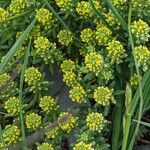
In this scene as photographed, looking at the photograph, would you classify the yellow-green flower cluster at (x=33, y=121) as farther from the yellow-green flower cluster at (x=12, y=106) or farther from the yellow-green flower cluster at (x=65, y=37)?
the yellow-green flower cluster at (x=65, y=37)

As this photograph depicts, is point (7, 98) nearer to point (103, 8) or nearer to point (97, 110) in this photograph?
point (97, 110)

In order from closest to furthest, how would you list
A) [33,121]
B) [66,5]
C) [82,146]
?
1. [82,146]
2. [33,121]
3. [66,5]

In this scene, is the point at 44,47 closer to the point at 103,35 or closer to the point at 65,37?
the point at 65,37

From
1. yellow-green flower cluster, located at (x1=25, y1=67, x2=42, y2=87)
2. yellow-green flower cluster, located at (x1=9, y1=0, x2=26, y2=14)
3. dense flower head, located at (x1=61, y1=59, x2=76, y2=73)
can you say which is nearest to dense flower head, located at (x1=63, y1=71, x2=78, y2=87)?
dense flower head, located at (x1=61, y1=59, x2=76, y2=73)

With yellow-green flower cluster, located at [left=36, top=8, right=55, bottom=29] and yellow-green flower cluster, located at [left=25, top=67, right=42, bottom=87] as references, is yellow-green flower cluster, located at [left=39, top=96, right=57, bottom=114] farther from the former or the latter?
yellow-green flower cluster, located at [left=36, top=8, right=55, bottom=29]

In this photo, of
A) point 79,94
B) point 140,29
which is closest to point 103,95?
point 79,94

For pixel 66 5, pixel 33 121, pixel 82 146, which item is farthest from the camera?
pixel 66 5

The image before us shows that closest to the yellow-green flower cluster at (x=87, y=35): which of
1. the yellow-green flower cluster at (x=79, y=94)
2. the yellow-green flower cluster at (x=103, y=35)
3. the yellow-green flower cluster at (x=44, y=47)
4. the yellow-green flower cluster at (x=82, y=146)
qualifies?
→ the yellow-green flower cluster at (x=103, y=35)
